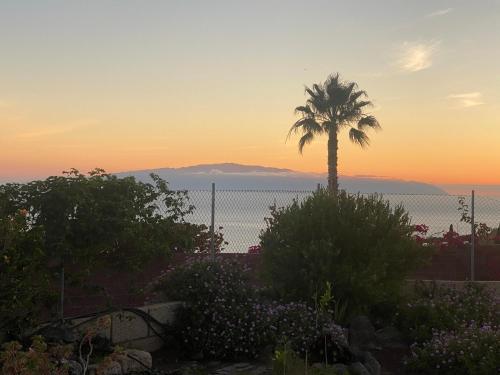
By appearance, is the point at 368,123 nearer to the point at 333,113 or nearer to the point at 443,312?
the point at 333,113

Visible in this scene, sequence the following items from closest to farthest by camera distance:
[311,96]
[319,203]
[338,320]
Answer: [338,320] → [319,203] → [311,96]

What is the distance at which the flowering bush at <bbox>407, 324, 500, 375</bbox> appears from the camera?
24.8 feet

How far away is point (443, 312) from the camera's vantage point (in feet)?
30.8

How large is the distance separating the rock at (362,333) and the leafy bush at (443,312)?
58 centimetres

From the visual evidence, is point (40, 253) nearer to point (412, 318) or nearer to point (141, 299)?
point (141, 299)

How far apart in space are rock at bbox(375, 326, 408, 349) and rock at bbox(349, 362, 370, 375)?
1.82 meters

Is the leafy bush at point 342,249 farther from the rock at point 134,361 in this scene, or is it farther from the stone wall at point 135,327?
the rock at point 134,361

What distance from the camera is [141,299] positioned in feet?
34.1

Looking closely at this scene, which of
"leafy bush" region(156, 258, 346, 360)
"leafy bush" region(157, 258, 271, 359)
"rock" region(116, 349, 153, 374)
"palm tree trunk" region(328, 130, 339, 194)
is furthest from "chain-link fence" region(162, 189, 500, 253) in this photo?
"palm tree trunk" region(328, 130, 339, 194)

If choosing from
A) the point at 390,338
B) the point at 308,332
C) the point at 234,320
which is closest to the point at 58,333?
the point at 234,320

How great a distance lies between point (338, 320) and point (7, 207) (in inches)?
189

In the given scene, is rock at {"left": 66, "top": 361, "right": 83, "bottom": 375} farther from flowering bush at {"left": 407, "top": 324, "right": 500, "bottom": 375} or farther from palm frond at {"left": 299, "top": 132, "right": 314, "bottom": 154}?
palm frond at {"left": 299, "top": 132, "right": 314, "bottom": 154}

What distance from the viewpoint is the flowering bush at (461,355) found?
24.8 feet

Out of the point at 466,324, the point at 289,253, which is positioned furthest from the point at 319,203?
the point at 466,324
